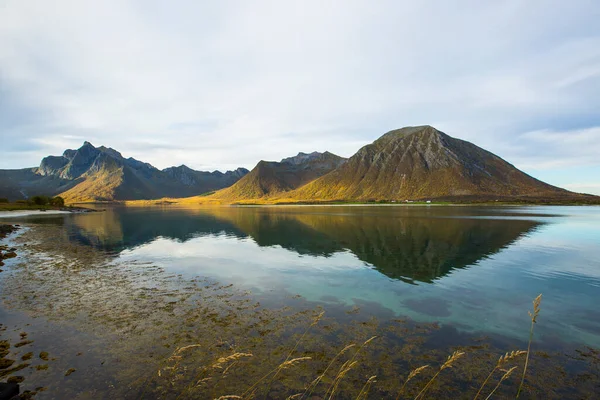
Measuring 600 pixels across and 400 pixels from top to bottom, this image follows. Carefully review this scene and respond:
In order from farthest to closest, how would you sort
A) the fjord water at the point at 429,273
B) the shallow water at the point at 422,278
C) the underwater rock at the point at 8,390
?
1. the fjord water at the point at 429,273
2. the shallow water at the point at 422,278
3. the underwater rock at the point at 8,390

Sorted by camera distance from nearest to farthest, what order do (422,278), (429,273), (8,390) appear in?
(8,390)
(422,278)
(429,273)

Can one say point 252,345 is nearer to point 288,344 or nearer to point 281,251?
point 288,344

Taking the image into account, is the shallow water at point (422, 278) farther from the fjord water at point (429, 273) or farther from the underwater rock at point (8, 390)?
the underwater rock at point (8, 390)

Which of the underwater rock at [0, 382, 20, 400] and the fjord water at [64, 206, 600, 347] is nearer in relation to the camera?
the underwater rock at [0, 382, 20, 400]

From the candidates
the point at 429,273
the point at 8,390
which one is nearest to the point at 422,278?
the point at 429,273

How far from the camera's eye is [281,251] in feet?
138

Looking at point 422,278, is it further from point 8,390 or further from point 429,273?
point 8,390

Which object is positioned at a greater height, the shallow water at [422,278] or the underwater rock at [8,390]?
the underwater rock at [8,390]

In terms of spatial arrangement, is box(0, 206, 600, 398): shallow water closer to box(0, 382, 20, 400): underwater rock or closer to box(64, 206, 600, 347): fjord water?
box(64, 206, 600, 347): fjord water

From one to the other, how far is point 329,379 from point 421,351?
490 cm

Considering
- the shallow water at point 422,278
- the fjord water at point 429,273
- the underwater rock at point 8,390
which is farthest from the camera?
the fjord water at point 429,273

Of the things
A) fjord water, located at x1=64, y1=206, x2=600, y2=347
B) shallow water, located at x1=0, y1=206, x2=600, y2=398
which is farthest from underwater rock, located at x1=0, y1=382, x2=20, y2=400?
fjord water, located at x1=64, y1=206, x2=600, y2=347

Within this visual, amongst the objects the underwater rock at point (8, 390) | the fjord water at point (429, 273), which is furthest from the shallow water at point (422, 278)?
the underwater rock at point (8, 390)

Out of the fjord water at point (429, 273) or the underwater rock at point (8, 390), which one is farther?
the fjord water at point (429, 273)
